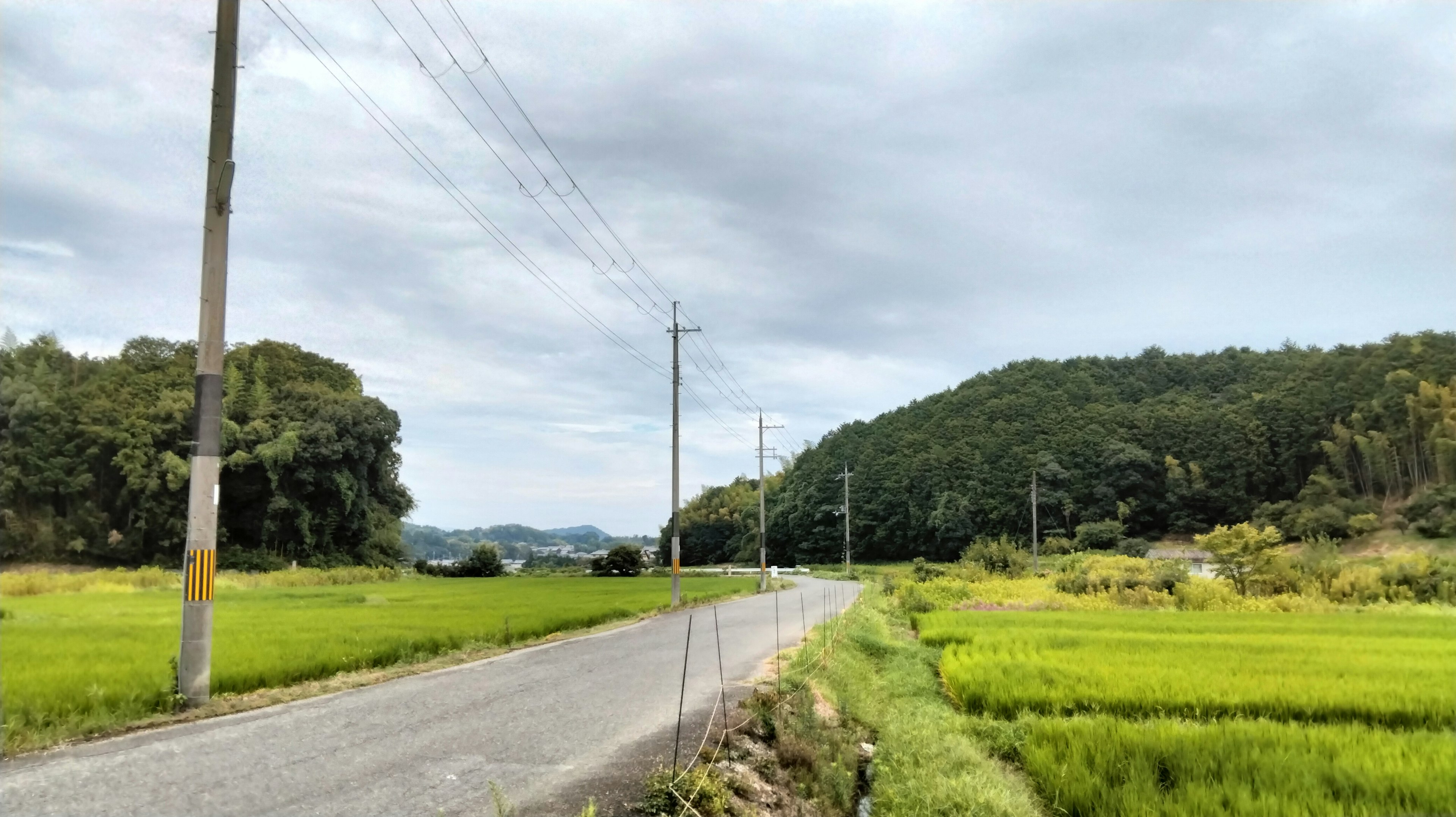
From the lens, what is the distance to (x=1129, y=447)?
86.9 m

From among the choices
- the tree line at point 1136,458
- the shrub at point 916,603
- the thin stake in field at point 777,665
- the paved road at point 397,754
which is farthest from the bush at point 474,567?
the paved road at point 397,754

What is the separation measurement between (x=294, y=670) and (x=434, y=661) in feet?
9.18

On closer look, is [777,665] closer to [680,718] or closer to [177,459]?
[680,718]

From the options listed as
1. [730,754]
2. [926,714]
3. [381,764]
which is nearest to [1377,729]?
[926,714]

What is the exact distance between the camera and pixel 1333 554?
117ft

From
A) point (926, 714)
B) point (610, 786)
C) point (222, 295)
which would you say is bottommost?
point (926, 714)

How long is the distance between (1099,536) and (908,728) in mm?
77234

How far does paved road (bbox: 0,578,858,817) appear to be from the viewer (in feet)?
17.9

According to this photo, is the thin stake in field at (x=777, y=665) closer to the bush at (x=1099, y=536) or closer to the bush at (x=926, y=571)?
the bush at (x=926, y=571)

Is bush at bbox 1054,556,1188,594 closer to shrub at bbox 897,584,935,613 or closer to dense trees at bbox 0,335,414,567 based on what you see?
shrub at bbox 897,584,935,613

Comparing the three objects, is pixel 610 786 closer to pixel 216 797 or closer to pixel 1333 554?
pixel 216 797

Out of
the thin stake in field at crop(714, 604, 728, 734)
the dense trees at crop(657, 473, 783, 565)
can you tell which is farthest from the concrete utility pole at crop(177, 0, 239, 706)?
the dense trees at crop(657, 473, 783, 565)

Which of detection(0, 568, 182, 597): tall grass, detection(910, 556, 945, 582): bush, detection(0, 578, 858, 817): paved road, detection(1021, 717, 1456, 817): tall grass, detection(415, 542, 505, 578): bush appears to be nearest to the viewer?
detection(0, 578, 858, 817): paved road

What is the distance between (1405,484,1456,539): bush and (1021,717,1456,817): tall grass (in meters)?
63.5
